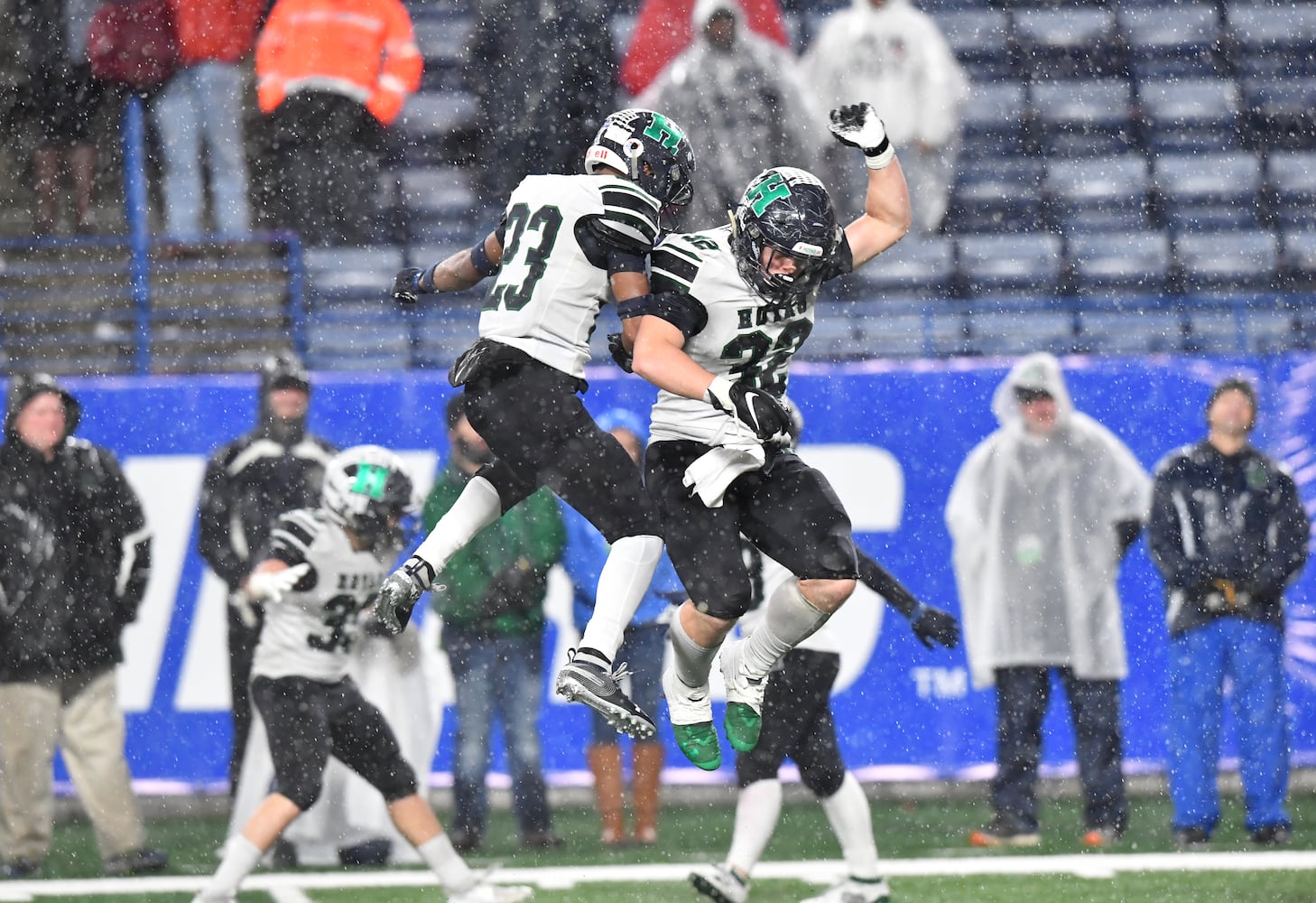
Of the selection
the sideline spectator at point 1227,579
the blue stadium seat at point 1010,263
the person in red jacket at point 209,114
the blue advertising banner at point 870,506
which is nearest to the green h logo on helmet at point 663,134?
the sideline spectator at point 1227,579

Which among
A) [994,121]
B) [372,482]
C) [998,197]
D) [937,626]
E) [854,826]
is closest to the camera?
[937,626]

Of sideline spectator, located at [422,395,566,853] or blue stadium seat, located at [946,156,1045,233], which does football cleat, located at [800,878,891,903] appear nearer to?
sideline spectator, located at [422,395,566,853]

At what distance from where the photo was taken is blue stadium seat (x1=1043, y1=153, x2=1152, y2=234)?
13.0 meters

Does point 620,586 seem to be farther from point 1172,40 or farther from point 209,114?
point 1172,40

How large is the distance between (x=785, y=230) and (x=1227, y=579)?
4.36 meters

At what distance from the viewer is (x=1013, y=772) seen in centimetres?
934

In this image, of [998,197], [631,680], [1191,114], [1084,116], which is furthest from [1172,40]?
[631,680]

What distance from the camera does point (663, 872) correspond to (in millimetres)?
8789

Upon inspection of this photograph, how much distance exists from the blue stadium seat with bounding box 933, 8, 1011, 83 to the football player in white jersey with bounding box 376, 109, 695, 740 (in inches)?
330

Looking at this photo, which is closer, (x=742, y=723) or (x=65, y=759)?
(x=742, y=723)

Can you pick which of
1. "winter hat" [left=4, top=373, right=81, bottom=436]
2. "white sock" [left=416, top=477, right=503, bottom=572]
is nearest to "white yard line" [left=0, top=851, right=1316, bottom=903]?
"winter hat" [left=4, top=373, right=81, bottom=436]

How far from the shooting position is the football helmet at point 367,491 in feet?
25.0

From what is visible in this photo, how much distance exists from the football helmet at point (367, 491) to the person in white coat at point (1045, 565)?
10.6ft

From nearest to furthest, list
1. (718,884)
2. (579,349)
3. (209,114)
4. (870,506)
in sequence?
(579,349) → (718,884) → (870,506) → (209,114)
